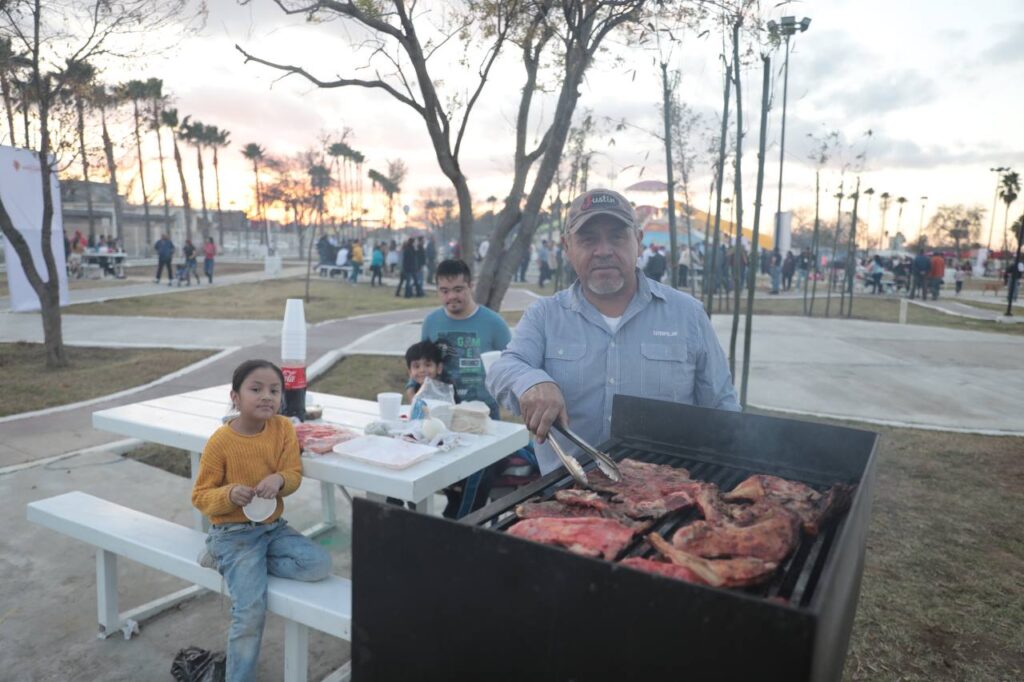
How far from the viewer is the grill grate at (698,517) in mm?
1550

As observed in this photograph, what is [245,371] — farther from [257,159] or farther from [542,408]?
[257,159]

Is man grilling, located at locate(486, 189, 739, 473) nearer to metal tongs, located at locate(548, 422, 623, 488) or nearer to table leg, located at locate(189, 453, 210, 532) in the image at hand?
metal tongs, located at locate(548, 422, 623, 488)

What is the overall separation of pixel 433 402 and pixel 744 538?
7.18 ft

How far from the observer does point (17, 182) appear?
1371 centimetres

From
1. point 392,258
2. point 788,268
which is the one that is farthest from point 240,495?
point 788,268

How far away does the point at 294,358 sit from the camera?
11.5ft

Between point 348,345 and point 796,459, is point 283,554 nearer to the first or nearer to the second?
point 796,459

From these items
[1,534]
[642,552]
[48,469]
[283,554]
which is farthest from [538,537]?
[48,469]

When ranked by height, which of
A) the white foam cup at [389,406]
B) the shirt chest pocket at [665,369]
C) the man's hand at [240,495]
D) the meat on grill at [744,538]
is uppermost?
the shirt chest pocket at [665,369]

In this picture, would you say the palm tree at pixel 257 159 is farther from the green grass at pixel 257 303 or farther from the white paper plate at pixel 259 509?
the white paper plate at pixel 259 509

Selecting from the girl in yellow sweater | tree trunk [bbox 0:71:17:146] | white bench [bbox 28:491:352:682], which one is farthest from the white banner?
the girl in yellow sweater

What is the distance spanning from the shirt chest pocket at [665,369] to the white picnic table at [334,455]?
3.28ft

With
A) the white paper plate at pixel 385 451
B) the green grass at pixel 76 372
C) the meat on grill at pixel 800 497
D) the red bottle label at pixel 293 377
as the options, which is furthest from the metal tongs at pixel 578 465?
the green grass at pixel 76 372

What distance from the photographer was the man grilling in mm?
2689
